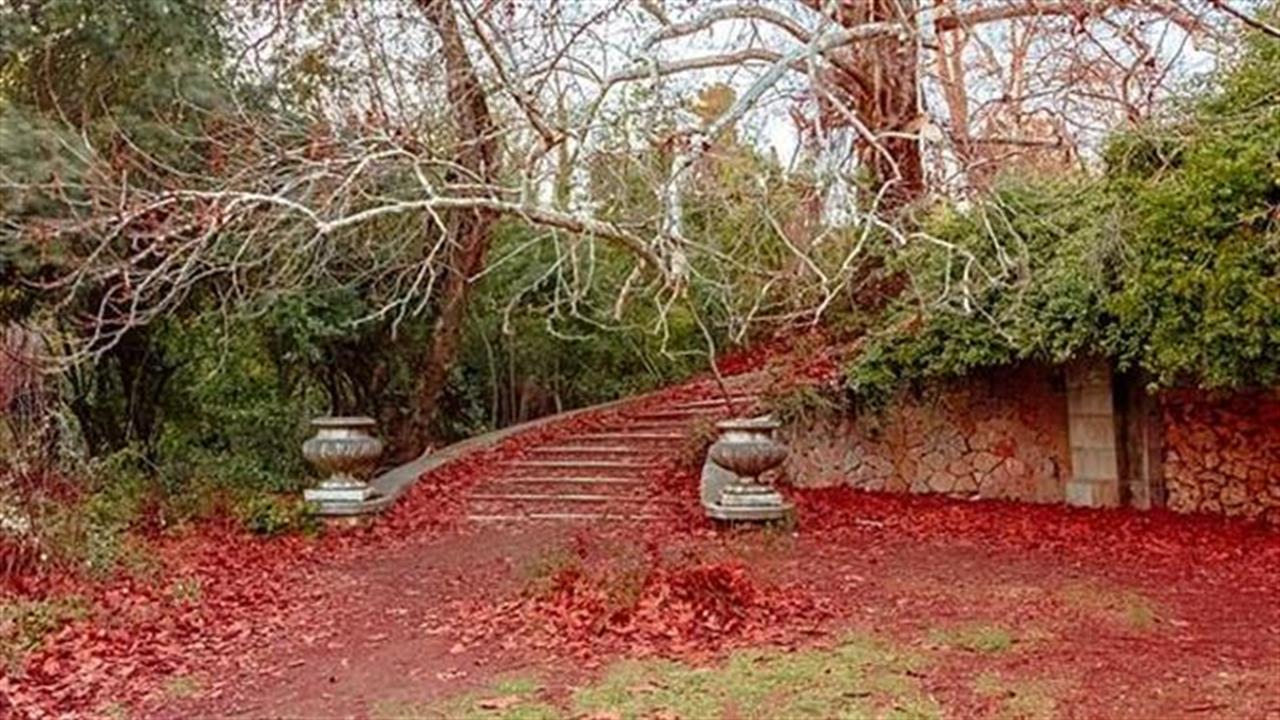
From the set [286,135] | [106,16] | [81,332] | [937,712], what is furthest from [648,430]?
[937,712]

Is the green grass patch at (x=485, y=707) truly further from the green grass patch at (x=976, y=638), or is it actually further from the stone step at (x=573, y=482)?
the stone step at (x=573, y=482)

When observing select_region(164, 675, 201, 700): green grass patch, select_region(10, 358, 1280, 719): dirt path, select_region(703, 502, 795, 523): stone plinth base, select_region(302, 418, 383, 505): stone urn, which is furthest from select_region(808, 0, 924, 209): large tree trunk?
select_region(164, 675, 201, 700): green grass patch

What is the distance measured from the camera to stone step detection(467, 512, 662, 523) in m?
9.65

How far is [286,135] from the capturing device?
969 centimetres

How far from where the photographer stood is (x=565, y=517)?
9.85 metres

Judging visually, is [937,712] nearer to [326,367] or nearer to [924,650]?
[924,650]

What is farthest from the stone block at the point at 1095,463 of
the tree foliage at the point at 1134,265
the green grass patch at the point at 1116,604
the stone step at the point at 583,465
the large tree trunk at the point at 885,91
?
the stone step at the point at 583,465

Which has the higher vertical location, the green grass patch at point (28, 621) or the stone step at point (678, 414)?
the stone step at point (678, 414)

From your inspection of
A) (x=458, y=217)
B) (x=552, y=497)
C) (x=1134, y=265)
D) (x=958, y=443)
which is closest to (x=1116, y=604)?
(x=1134, y=265)

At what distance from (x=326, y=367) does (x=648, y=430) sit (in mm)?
4245

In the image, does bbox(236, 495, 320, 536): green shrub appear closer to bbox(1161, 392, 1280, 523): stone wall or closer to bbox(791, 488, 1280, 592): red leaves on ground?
bbox(791, 488, 1280, 592): red leaves on ground

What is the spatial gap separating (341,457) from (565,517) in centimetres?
210

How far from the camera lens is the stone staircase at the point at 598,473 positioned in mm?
10039

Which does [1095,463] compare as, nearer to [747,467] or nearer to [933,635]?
[747,467]
